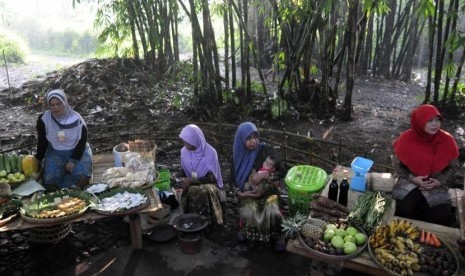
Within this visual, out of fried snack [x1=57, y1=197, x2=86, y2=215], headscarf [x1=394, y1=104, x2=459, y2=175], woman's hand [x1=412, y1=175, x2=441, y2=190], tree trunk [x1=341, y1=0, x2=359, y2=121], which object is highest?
tree trunk [x1=341, y1=0, x2=359, y2=121]

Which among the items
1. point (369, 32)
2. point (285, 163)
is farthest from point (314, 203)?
point (369, 32)

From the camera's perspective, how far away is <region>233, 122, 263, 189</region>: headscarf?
4.07 metres

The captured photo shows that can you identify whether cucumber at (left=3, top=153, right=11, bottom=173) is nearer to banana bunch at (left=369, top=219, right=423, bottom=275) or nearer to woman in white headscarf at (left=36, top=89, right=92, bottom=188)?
woman in white headscarf at (left=36, top=89, right=92, bottom=188)

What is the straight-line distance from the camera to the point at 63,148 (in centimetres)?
456

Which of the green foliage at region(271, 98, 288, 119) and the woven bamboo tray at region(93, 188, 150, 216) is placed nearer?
the woven bamboo tray at region(93, 188, 150, 216)

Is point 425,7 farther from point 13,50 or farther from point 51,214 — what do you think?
point 13,50

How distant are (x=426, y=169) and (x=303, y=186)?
124cm

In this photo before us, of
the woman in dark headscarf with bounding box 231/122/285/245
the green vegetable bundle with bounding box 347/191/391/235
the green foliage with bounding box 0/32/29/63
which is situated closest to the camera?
the green vegetable bundle with bounding box 347/191/391/235

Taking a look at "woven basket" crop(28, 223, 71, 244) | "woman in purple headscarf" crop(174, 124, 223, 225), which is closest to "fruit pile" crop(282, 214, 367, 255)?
"woman in purple headscarf" crop(174, 124, 223, 225)

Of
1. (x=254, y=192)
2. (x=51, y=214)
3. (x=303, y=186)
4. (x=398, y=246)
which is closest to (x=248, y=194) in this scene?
(x=254, y=192)

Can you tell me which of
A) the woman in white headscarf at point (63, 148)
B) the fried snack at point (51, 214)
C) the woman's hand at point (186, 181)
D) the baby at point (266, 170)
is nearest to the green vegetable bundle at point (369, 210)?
the baby at point (266, 170)

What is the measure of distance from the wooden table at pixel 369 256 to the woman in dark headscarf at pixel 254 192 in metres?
0.59

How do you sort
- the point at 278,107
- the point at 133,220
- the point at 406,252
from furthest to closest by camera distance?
the point at 278,107, the point at 133,220, the point at 406,252

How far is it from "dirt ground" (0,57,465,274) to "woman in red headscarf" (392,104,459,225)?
176 cm
